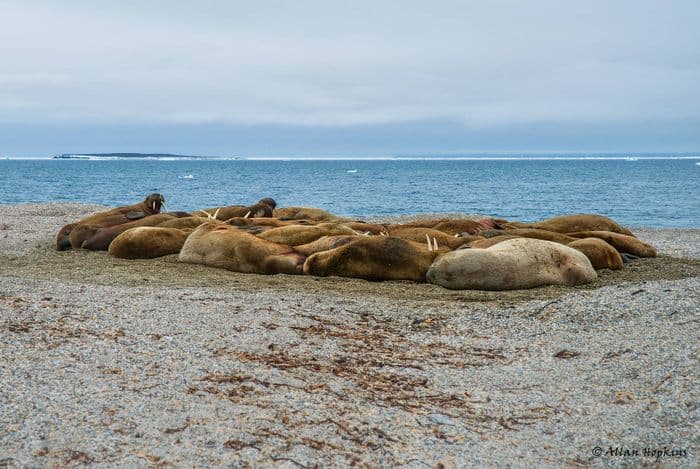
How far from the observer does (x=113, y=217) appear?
1603 centimetres

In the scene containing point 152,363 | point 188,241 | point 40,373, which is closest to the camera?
point 40,373

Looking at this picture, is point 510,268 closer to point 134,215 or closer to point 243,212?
point 243,212

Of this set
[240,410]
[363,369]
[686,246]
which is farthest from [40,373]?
[686,246]

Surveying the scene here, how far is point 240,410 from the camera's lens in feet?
16.5

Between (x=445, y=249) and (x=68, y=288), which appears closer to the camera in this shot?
(x=68, y=288)

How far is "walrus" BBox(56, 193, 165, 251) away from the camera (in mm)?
14680

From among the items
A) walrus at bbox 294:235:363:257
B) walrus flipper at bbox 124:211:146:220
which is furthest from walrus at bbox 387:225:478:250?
walrus flipper at bbox 124:211:146:220

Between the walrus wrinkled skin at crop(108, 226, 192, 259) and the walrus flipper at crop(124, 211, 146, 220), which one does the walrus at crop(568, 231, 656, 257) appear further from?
the walrus flipper at crop(124, 211, 146, 220)

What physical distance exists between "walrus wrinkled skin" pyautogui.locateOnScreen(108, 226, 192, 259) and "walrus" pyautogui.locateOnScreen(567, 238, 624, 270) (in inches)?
275

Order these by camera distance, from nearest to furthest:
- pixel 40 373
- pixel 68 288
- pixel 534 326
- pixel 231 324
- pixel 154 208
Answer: pixel 40 373
pixel 231 324
pixel 534 326
pixel 68 288
pixel 154 208

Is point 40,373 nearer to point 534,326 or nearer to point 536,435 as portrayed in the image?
point 536,435

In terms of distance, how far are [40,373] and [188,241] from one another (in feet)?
24.8

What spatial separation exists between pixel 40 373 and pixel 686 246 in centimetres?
1492

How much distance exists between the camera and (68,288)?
8.88 metres
